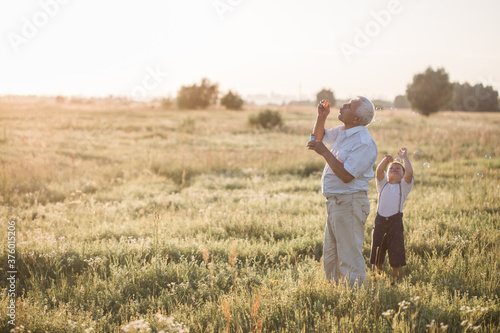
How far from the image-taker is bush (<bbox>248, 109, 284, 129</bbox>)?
31.3 meters

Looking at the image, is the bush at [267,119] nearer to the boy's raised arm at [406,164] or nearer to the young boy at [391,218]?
the young boy at [391,218]

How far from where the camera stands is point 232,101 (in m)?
79.6

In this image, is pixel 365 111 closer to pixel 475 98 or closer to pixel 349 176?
pixel 349 176

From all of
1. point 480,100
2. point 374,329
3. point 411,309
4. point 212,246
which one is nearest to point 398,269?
point 411,309

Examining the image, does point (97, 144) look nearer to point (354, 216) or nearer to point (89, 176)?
point (89, 176)

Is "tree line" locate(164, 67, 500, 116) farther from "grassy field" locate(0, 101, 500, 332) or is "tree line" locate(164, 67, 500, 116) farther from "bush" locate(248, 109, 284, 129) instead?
"grassy field" locate(0, 101, 500, 332)

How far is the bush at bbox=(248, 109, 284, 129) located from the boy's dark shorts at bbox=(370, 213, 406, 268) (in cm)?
2646

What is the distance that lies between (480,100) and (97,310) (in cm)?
9219

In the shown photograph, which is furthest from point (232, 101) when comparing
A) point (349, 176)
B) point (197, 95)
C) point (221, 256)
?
point (349, 176)

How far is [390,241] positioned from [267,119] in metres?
27.5

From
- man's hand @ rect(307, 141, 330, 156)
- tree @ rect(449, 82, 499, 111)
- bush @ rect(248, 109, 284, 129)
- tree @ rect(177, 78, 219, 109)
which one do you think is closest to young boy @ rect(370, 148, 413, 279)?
man's hand @ rect(307, 141, 330, 156)

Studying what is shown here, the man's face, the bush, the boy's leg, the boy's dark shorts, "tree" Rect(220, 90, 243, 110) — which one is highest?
"tree" Rect(220, 90, 243, 110)

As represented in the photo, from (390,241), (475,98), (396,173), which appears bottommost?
(390,241)

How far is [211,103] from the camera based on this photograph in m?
83.4
